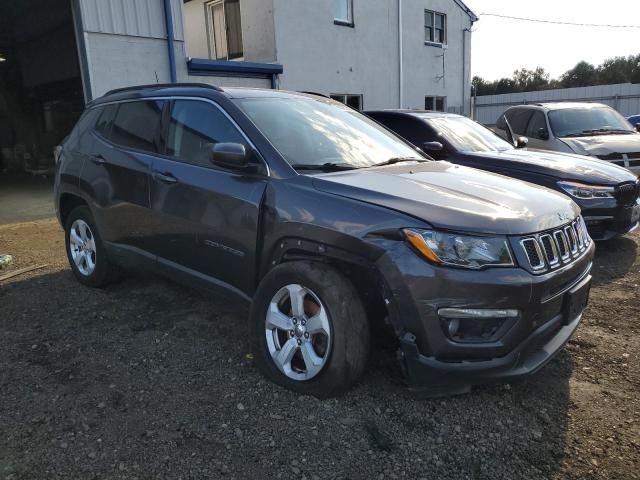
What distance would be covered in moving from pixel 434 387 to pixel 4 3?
48.2 ft

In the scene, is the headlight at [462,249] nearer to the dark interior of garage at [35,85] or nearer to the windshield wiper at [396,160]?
the windshield wiper at [396,160]

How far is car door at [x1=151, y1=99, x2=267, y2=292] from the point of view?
3328 mm

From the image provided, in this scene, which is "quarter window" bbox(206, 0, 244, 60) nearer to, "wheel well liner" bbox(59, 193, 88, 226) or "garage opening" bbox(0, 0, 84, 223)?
"garage opening" bbox(0, 0, 84, 223)

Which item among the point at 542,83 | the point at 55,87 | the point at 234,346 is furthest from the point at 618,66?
the point at 234,346

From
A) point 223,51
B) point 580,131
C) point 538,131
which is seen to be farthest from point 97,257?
point 223,51

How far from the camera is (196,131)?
382 cm

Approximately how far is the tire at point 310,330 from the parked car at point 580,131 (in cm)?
651

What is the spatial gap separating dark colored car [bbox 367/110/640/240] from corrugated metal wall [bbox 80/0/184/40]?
5701 mm

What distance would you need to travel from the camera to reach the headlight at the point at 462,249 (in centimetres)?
258

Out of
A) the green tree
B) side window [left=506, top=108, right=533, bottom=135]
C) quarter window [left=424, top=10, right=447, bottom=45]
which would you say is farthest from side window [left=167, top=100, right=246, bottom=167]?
the green tree

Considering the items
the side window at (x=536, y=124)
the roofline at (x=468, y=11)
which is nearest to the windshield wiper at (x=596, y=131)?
the side window at (x=536, y=124)

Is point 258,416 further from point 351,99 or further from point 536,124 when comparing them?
point 351,99

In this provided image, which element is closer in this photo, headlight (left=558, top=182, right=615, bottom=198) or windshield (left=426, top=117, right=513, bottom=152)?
headlight (left=558, top=182, right=615, bottom=198)

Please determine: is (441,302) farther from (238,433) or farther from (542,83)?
(542,83)
